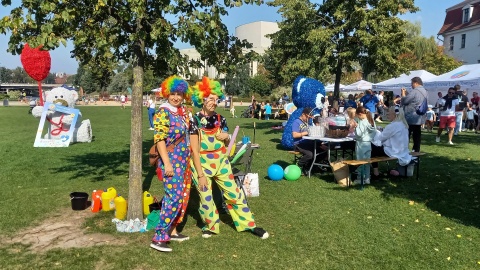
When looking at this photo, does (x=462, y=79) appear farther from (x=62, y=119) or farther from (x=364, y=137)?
(x=62, y=119)

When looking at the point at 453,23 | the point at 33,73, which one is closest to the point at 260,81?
the point at 453,23

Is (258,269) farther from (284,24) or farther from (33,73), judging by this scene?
(33,73)

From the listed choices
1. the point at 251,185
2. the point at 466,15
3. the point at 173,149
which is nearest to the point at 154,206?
the point at 173,149

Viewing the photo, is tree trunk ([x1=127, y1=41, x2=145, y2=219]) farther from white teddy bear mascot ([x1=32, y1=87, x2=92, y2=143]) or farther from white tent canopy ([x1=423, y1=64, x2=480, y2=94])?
white tent canopy ([x1=423, y1=64, x2=480, y2=94])

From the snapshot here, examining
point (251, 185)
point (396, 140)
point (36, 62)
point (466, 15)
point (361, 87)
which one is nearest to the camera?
point (251, 185)

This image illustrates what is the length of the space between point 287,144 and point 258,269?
7398 millimetres

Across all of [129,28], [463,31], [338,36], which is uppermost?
[463,31]

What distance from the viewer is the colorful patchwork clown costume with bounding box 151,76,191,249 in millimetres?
4301

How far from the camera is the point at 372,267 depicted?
13.4ft

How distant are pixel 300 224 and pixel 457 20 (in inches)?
1912

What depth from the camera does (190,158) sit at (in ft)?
15.2

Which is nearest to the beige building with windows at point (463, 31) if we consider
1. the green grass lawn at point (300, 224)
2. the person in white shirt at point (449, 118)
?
the person in white shirt at point (449, 118)

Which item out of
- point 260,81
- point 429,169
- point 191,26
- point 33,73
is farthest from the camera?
point 260,81

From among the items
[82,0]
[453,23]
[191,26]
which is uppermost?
[453,23]
